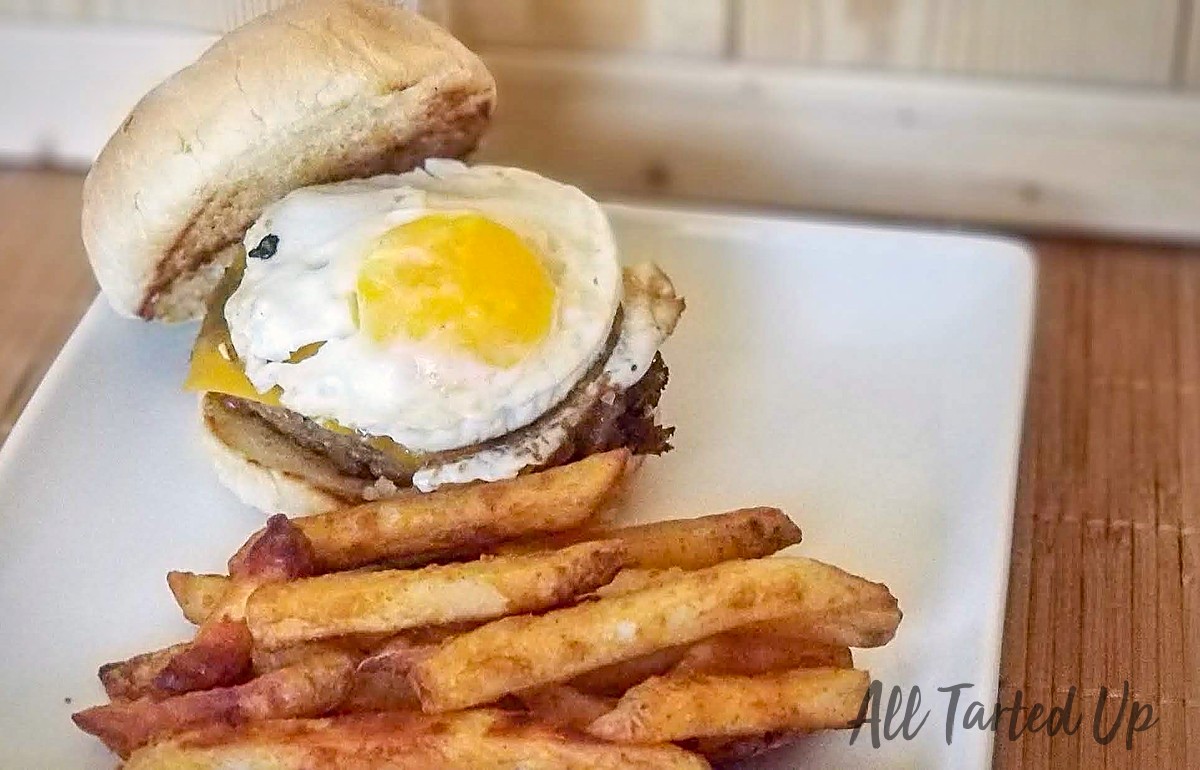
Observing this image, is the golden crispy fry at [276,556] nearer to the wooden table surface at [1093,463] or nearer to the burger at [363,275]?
the burger at [363,275]

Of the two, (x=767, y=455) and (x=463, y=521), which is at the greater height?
(x=767, y=455)

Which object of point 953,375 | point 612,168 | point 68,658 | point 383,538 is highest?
point 612,168

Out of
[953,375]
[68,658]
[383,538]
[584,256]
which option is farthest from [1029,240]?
[68,658]

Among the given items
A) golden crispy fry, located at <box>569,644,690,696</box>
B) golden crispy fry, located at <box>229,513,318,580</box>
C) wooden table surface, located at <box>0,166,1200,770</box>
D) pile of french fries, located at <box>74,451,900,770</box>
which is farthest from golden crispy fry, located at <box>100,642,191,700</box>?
wooden table surface, located at <box>0,166,1200,770</box>

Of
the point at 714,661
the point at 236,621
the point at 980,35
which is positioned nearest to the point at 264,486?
the point at 236,621

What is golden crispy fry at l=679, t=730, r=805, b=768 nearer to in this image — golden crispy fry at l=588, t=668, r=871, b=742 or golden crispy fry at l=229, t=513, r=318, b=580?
golden crispy fry at l=588, t=668, r=871, b=742

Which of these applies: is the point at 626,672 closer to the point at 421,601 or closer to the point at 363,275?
the point at 421,601

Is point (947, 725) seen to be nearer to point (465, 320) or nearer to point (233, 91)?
point (465, 320)
